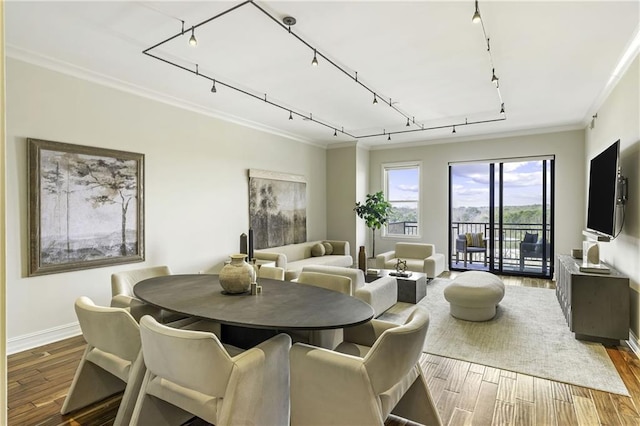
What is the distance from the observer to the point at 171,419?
6.57ft

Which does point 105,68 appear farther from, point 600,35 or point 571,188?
point 571,188

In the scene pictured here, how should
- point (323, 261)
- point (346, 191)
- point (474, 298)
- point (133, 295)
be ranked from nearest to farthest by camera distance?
1. point (133, 295)
2. point (474, 298)
3. point (323, 261)
4. point (346, 191)

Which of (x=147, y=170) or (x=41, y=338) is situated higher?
(x=147, y=170)

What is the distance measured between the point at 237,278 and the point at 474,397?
1.93 meters

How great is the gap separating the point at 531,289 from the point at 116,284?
19.6 feet

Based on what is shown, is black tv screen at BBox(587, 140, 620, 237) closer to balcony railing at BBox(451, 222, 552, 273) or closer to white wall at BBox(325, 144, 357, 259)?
balcony railing at BBox(451, 222, 552, 273)

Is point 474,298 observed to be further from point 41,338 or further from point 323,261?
point 41,338

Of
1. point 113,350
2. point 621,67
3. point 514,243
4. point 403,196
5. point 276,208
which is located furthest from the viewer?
point 403,196

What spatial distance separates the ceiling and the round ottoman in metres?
2.45

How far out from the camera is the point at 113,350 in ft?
6.64

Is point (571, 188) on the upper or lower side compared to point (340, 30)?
lower

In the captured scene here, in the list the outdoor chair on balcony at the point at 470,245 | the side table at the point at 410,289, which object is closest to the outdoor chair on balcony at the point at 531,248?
the outdoor chair on balcony at the point at 470,245

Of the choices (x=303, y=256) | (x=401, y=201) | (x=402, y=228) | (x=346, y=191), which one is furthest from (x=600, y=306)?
(x=346, y=191)

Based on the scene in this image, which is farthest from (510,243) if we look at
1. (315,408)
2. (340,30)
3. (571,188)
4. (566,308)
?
(315,408)
